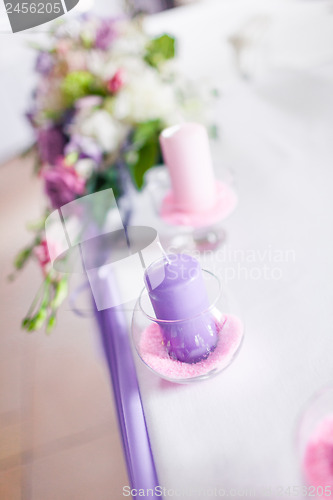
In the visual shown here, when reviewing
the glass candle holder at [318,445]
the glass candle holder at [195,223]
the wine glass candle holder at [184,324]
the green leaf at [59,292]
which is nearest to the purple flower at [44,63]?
the glass candle holder at [195,223]

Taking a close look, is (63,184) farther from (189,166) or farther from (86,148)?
(189,166)

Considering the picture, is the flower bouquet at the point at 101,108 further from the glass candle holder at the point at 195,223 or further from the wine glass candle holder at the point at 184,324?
the wine glass candle holder at the point at 184,324

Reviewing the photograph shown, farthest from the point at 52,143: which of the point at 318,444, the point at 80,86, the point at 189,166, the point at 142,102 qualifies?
the point at 318,444

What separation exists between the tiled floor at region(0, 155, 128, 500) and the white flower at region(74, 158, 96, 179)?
219mm

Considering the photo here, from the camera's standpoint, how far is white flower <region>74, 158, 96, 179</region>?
2.43 feet

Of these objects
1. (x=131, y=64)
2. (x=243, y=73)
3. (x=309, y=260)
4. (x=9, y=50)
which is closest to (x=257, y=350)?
(x=309, y=260)

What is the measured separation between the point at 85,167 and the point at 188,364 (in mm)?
470

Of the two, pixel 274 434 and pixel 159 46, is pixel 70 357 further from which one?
pixel 159 46

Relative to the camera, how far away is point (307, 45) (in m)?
1.16

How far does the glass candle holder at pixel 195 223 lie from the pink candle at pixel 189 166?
18mm

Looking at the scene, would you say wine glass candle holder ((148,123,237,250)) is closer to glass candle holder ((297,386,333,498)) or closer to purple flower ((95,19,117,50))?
glass candle holder ((297,386,333,498))

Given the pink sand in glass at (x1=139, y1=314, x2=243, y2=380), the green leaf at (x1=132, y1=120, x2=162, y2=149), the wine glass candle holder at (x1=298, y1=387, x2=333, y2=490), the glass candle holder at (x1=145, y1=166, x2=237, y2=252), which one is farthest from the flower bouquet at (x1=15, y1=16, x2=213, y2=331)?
the wine glass candle holder at (x1=298, y1=387, x2=333, y2=490)

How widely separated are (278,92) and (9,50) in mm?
1637

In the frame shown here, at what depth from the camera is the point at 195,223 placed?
23.1 inches
